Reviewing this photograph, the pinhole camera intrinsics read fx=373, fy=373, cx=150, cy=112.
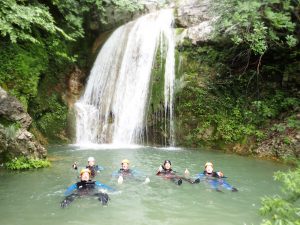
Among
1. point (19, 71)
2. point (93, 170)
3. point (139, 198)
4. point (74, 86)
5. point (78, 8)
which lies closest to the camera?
point (139, 198)

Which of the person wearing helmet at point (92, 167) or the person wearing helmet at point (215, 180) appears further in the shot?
the person wearing helmet at point (92, 167)

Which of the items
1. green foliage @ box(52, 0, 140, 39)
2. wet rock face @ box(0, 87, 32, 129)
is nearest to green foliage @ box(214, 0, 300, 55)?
green foliage @ box(52, 0, 140, 39)

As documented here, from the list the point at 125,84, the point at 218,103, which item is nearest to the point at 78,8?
the point at 125,84

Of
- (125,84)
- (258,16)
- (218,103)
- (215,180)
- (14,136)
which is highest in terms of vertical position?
(258,16)

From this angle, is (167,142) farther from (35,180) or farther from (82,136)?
(35,180)

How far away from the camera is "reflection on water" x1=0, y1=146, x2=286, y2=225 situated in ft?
20.8

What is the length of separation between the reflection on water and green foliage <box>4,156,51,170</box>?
250 mm

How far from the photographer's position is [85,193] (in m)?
7.58

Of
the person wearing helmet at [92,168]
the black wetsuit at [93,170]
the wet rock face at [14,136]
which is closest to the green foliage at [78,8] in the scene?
the wet rock face at [14,136]

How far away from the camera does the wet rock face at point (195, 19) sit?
609 inches

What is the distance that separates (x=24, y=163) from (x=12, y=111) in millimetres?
1454

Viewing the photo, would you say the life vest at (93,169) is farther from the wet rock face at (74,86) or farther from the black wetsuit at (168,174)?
the wet rock face at (74,86)

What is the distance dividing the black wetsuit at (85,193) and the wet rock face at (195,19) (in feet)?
30.5

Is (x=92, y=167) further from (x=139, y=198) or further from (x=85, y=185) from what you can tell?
(x=139, y=198)
